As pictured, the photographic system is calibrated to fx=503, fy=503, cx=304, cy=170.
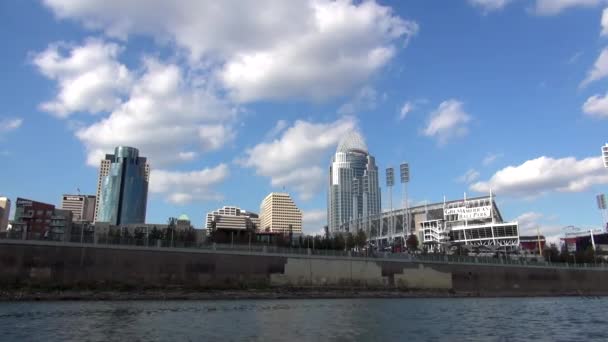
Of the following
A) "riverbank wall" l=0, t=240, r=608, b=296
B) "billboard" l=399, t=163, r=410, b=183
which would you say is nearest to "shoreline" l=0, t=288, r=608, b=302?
"riverbank wall" l=0, t=240, r=608, b=296

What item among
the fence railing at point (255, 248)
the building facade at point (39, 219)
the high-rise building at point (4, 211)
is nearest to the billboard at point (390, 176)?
the fence railing at point (255, 248)

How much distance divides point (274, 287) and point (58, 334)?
58.4 m

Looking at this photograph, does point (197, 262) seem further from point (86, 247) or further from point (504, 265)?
point (504, 265)

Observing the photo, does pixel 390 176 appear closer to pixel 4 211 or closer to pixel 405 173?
pixel 405 173

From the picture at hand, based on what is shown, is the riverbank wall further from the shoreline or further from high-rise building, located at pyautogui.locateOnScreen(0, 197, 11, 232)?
high-rise building, located at pyautogui.locateOnScreen(0, 197, 11, 232)

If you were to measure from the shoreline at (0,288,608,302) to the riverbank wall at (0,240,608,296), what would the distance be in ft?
5.61

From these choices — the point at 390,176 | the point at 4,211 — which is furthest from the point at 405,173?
the point at 4,211

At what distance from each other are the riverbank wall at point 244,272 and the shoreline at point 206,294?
1.71m

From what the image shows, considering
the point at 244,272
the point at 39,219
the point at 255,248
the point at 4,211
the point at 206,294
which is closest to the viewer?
the point at 206,294

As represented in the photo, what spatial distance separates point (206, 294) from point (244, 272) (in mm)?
11840

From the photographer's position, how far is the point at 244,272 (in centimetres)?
8788

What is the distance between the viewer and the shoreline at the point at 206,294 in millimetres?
65562

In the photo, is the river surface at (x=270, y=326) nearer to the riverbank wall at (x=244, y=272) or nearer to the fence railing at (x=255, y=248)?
the riverbank wall at (x=244, y=272)

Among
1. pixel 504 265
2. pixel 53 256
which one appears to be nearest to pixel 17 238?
pixel 53 256
